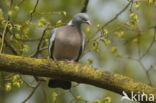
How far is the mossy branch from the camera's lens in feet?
17.0

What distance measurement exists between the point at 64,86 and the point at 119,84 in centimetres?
128

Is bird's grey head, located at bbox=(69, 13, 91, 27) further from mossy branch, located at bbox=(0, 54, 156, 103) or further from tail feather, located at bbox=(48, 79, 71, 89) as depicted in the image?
mossy branch, located at bbox=(0, 54, 156, 103)

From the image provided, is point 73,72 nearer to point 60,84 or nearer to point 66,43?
point 60,84

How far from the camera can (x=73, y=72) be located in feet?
17.3

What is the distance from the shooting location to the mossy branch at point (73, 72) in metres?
5.20

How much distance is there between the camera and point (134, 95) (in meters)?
5.18

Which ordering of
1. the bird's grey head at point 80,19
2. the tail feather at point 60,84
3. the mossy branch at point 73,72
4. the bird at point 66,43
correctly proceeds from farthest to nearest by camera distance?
the bird's grey head at point 80,19 < the bird at point 66,43 < the tail feather at point 60,84 < the mossy branch at point 73,72

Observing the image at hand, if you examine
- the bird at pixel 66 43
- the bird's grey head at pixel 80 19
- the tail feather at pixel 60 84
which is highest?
the bird's grey head at pixel 80 19

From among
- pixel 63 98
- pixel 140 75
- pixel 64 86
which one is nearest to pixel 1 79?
pixel 64 86

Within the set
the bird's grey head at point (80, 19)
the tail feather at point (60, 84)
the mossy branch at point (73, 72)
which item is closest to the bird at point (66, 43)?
the bird's grey head at point (80, 19)

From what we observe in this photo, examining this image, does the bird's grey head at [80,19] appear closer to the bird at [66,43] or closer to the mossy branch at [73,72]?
the bird at [66,43]

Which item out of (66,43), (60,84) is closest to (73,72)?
(60,84)

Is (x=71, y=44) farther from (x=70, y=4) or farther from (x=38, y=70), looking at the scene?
(x=70, y=4)

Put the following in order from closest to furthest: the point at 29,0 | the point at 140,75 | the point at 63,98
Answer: the point at 29,0 < the point at 63,98 < the point at 140,75
